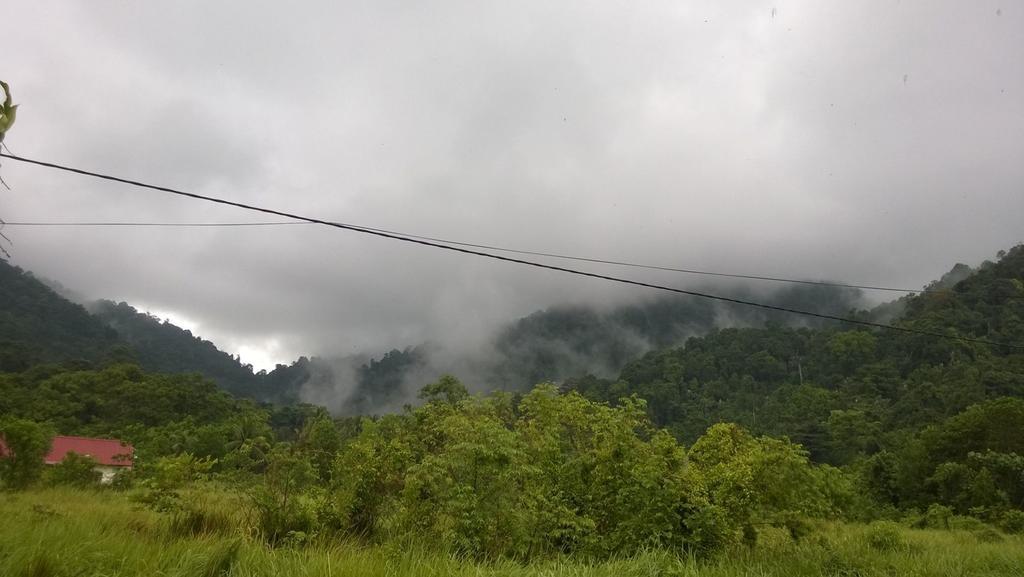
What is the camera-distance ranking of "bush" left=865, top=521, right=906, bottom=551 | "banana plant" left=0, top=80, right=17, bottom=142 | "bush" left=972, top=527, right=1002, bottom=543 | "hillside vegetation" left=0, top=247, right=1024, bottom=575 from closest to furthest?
1. "banana plant" left=0, top=80, right=17, bottom=142
2. "hillside vegetation" left=0, top=247, right=1024, bottom=575
3. "bush" left=865, top=521, right=906, bottom=551
4. "bush" left=972, top=527, right=1002, bottom=543

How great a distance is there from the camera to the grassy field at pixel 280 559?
489 cm

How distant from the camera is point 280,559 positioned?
5.32 metres

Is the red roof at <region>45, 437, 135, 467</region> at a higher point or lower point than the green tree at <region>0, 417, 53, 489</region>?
lower

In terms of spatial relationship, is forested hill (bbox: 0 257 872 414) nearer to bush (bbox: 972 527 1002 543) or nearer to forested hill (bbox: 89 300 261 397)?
forested hill (bbox: 89 300 261 397)

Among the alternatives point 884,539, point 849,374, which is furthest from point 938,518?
point 849,374

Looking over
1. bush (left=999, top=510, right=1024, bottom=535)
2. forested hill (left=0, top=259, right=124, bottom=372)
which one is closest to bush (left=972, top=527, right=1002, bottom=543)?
bush (left=999, top=510, right=1024, bottom=535)

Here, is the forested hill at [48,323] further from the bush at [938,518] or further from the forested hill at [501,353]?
the bush at [938,518]

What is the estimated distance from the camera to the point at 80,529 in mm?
6020

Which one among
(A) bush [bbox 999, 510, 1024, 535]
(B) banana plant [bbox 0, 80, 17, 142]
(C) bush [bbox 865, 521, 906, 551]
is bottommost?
(A) bush [bbox 999, 510, 1024, 535]

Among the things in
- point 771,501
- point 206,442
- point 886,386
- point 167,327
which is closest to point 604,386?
point 886,386

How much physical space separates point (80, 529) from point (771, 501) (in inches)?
400

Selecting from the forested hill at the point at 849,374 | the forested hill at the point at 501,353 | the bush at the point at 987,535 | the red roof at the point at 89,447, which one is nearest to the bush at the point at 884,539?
the bush at the point at 987,535

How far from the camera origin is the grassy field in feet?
16.0

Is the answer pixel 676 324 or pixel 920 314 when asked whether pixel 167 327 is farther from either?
pixel 920 314
